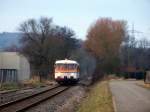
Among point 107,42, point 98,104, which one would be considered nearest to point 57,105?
point 98,104

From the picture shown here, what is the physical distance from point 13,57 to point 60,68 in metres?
23.1

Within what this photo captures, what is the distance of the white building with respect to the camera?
69.4 m

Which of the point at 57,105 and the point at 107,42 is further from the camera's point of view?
the point at 107,42

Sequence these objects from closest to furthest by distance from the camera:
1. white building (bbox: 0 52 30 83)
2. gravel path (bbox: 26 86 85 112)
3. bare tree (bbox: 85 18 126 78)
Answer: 1. gravel path (bbox: 26 86 85 112)
2. white building (bbox: 0 52 30 83)
3. bare tree (bbox: 85 18 126 78)

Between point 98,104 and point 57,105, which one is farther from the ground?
point 98,104

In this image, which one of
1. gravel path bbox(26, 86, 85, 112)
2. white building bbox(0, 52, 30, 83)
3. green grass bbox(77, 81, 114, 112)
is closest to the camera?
green grass bbox(77, 81, 114, 112)

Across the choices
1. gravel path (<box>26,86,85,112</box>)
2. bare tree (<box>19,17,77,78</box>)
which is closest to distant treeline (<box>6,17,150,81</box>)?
bare tree (<box>19,17,77,78</box>)

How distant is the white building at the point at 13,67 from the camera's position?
69412 mm

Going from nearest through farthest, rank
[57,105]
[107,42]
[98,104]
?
[98,104]
[57,105]
[107,42]

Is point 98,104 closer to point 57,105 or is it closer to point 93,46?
point 57,105

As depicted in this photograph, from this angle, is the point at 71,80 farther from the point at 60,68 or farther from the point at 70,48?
the point at 70,48

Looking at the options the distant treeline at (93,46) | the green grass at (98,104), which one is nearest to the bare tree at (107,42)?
the distant treeline at (93,46)

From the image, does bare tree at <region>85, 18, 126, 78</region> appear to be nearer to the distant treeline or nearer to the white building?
the distant treeline

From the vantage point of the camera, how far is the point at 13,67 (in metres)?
72.4
